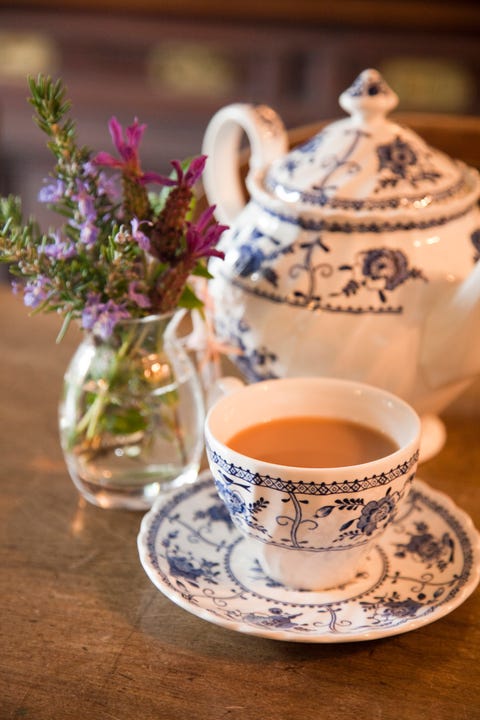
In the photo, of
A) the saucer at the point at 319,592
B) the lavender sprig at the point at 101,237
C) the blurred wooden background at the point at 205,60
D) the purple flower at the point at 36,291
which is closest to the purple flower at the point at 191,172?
the lavender sprig at the point at 101,237

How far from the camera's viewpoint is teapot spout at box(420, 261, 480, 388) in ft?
2.11

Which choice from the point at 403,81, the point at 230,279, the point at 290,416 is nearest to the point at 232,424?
the point at 290,416

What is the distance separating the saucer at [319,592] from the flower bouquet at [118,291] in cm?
6

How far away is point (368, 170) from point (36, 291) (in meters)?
0.26

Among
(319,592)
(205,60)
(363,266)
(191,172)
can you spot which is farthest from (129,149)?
(205,60)

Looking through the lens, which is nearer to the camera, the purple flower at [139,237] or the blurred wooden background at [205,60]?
the purple flower at [139,237]

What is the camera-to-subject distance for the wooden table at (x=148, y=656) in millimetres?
469

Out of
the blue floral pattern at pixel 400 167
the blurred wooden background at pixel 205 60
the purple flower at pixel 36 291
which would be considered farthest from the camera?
the blurred wooden background at pixel 205 60

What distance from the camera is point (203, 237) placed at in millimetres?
582

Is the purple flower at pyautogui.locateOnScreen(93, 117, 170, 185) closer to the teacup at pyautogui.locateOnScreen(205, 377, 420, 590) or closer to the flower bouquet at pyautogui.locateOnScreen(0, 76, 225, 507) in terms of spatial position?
the flower bouquet at pyautogui.locateOnScreen(0, 76, 225, 507)

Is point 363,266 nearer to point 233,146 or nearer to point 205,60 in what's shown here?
point 233,146

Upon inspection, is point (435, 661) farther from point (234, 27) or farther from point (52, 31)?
point (52, 31)

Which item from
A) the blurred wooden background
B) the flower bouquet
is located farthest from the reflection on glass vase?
the blurred wooden background

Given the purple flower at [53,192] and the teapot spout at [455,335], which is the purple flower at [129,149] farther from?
the teapot spout at [455,335]
